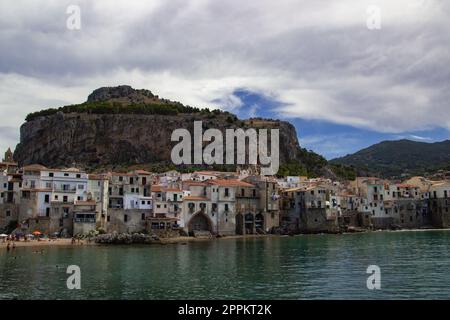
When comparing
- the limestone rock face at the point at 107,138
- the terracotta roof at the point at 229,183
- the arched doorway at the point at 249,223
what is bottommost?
the arched doorway at the point at 249,223

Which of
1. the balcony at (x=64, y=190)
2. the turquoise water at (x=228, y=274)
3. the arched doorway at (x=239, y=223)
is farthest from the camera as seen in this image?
the arched doorway at (x=239, y=223)

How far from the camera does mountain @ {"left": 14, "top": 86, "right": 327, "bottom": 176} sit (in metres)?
138

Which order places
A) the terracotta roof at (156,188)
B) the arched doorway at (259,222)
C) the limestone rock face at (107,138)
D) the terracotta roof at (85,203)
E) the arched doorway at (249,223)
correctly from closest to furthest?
the terracotta roof at (85,203)
the terracotta roof at (156,188)
the arched doorway at (249,223)
the arched doorway at (259,222)
the limestone rock face at (107,138)

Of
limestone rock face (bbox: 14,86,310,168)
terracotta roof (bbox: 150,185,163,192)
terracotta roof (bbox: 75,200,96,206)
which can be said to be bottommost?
terracotta roof (bbox: 75,200,96,206)

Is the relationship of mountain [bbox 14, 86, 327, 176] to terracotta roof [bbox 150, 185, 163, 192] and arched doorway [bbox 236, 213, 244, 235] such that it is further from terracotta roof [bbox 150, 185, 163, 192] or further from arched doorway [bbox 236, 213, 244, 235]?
terracotta roof [bbox 150, 185, 163, 192]

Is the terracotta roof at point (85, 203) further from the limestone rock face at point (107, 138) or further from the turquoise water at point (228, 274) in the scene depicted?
the limestone rock face at point (107, 138)

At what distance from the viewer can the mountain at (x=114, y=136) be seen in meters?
138

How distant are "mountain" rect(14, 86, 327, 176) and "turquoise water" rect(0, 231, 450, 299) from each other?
88739 mm

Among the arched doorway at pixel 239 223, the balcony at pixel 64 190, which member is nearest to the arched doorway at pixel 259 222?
the arched doorway at pixel 239 223

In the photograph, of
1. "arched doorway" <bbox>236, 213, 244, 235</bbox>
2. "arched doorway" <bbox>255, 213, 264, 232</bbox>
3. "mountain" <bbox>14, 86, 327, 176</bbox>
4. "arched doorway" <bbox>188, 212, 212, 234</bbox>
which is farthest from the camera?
"mountain" <bbox>14, 86, 327, 176</bbox>

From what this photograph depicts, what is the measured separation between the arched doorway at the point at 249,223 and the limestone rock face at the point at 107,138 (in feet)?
192

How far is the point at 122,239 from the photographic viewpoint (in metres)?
60.7

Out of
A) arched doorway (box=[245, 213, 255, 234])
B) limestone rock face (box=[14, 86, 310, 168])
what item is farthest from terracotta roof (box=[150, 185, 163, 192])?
limestone rock face (box=[14, 86, 310, 168])
